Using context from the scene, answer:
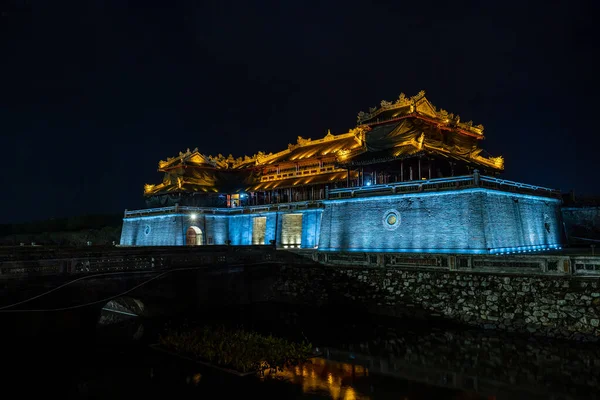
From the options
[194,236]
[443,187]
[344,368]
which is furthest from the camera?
[194,236]

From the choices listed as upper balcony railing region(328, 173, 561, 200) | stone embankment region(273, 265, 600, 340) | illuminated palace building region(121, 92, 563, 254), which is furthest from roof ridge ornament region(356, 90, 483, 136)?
stone embankment region(273, 265, 600, 340)

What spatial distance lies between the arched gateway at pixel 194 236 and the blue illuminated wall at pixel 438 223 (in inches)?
426

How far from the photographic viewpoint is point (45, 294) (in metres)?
18.2

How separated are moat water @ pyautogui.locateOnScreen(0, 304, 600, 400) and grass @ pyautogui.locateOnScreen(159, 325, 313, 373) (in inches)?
24.5

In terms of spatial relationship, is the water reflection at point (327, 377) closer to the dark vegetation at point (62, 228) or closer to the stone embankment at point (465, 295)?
the stone embankment at point (465, 295)

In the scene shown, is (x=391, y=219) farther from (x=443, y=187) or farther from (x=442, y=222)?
(x=443, y=187)

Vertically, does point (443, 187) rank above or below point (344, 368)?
above

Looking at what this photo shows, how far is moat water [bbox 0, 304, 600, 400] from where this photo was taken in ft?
46.8

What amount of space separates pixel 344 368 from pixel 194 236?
3185cm

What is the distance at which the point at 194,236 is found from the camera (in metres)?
45.9

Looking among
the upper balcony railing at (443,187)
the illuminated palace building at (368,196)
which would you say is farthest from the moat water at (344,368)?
the upper balcony railing at (443,187)

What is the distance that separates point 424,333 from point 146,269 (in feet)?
43.9

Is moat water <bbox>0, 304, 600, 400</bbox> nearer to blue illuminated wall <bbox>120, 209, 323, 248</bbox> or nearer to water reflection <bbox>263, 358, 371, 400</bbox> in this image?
water reflection <bbox>263, 358, 371, 400</bbox>

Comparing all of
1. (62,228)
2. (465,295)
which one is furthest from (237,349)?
(62,228)
